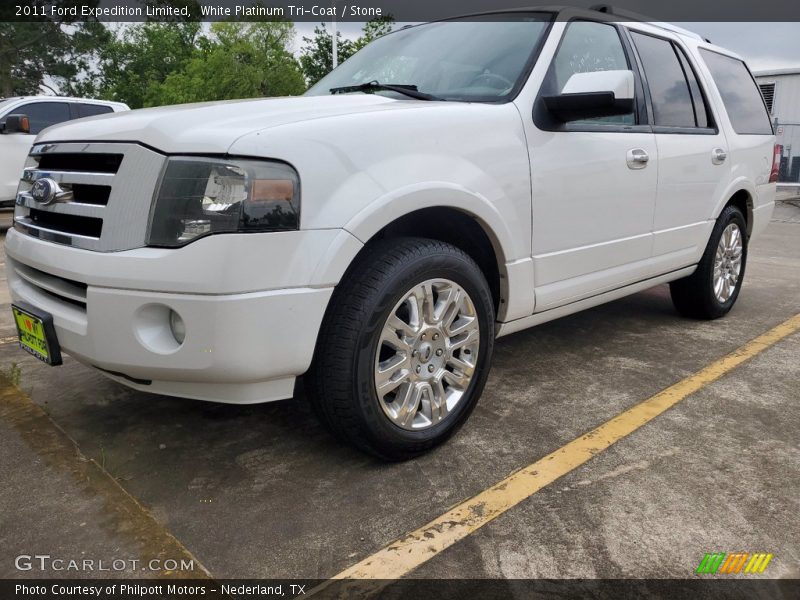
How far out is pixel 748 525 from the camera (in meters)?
2.01

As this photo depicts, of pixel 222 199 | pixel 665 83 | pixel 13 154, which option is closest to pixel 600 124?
pixel 665 83

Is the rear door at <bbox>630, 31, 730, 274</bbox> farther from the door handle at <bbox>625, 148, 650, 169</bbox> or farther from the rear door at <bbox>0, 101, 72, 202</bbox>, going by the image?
the rear door at <bbox>0, 101, 72, 202</bbox>

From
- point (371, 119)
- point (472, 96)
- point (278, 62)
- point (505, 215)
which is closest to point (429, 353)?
point (505, 215)

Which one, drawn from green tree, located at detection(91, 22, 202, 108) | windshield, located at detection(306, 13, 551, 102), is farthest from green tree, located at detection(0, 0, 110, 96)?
windshield, located at detection(306, 13, 551, 102)

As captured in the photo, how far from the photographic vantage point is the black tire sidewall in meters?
2.16

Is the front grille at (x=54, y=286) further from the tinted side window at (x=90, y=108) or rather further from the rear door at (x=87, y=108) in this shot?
the tinted side window at (x=90, y=108)

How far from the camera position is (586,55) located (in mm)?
3225

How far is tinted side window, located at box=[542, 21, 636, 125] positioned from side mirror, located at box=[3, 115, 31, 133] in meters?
8.15

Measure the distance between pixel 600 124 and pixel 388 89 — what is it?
104cm

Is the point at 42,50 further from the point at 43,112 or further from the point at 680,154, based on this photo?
the point at 680,154

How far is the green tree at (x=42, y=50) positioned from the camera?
32.3m

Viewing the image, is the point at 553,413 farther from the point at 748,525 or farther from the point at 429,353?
the point at 748,525

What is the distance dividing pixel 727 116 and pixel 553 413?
2.60 meters

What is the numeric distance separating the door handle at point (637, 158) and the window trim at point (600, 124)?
111mm
